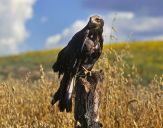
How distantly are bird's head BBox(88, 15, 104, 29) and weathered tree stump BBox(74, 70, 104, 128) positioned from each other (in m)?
0.65

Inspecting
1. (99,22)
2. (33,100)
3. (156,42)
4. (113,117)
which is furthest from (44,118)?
(156,42)

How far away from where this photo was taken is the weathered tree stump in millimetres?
6867

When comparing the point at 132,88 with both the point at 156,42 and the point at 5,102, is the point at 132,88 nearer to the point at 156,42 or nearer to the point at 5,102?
the point at 5,102

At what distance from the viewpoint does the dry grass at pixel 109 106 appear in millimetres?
7785

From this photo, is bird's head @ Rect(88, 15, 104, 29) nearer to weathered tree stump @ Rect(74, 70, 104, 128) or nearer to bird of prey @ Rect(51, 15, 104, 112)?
bird of prey @ Rect(51, 15, 104, 112)

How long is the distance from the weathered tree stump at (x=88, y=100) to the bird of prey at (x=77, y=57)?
Result: 123 mm

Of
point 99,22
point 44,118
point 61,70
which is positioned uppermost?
point 99,22

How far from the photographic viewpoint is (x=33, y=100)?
9.32 m

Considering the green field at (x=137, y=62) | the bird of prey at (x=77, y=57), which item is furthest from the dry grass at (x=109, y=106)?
the green field at (x=137, y=62)

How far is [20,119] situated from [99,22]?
1672 millimetres

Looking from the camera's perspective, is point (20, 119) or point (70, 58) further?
point (20, 119)

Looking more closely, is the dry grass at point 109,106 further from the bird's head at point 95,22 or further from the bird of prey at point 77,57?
the bird's head at point 95,22

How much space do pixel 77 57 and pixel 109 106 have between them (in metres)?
1.06

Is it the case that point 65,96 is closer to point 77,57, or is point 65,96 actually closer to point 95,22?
point 77,57
